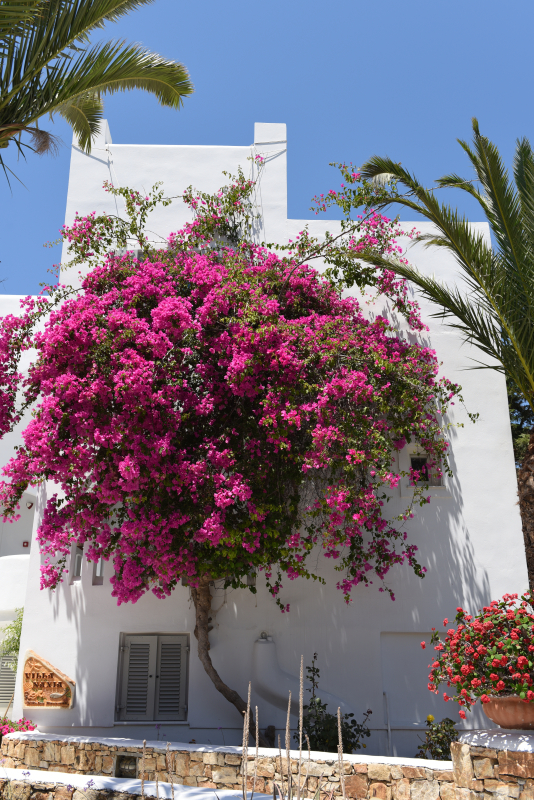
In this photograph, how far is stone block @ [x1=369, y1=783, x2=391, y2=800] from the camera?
6.58 metres

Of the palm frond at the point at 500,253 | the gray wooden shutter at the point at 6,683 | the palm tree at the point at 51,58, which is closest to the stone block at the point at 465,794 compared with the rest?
the palm frond at the point at 500,253

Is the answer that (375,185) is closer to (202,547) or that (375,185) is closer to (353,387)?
(353,387)

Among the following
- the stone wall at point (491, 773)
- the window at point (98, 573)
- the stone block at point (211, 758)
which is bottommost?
the stone block at point (211, 758)

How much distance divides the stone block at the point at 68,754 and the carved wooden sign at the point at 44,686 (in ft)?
4.55

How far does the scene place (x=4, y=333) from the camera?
10.2 metres

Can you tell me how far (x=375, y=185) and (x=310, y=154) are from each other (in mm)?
3230

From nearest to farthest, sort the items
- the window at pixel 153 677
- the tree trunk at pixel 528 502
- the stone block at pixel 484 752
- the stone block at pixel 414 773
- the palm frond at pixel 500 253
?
the stone block at pixel 484 752, the stone block at pixel 414 773, the tree trunk at pixel 528 502, the palm frond at pixel 500 253, the window at pixel 153 677

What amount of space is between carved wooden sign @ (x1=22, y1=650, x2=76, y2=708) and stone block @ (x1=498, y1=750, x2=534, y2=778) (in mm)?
7258

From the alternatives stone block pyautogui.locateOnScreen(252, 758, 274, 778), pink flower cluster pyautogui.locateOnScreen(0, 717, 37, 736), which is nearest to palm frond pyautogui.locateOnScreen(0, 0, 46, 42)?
stone block pyautogui.locateOnScreen(252, 758, 274, 778)

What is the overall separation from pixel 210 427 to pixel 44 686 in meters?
5.05

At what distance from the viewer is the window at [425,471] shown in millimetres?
10977

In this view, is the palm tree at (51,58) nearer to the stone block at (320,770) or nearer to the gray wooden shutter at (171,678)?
the stone block at (320,770)

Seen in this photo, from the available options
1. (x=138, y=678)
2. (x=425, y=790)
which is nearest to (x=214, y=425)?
(x=138, y=678)

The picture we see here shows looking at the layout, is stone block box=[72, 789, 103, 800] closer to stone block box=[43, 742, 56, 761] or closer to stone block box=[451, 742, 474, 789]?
stone block box=[451, 742, 474, 789]
